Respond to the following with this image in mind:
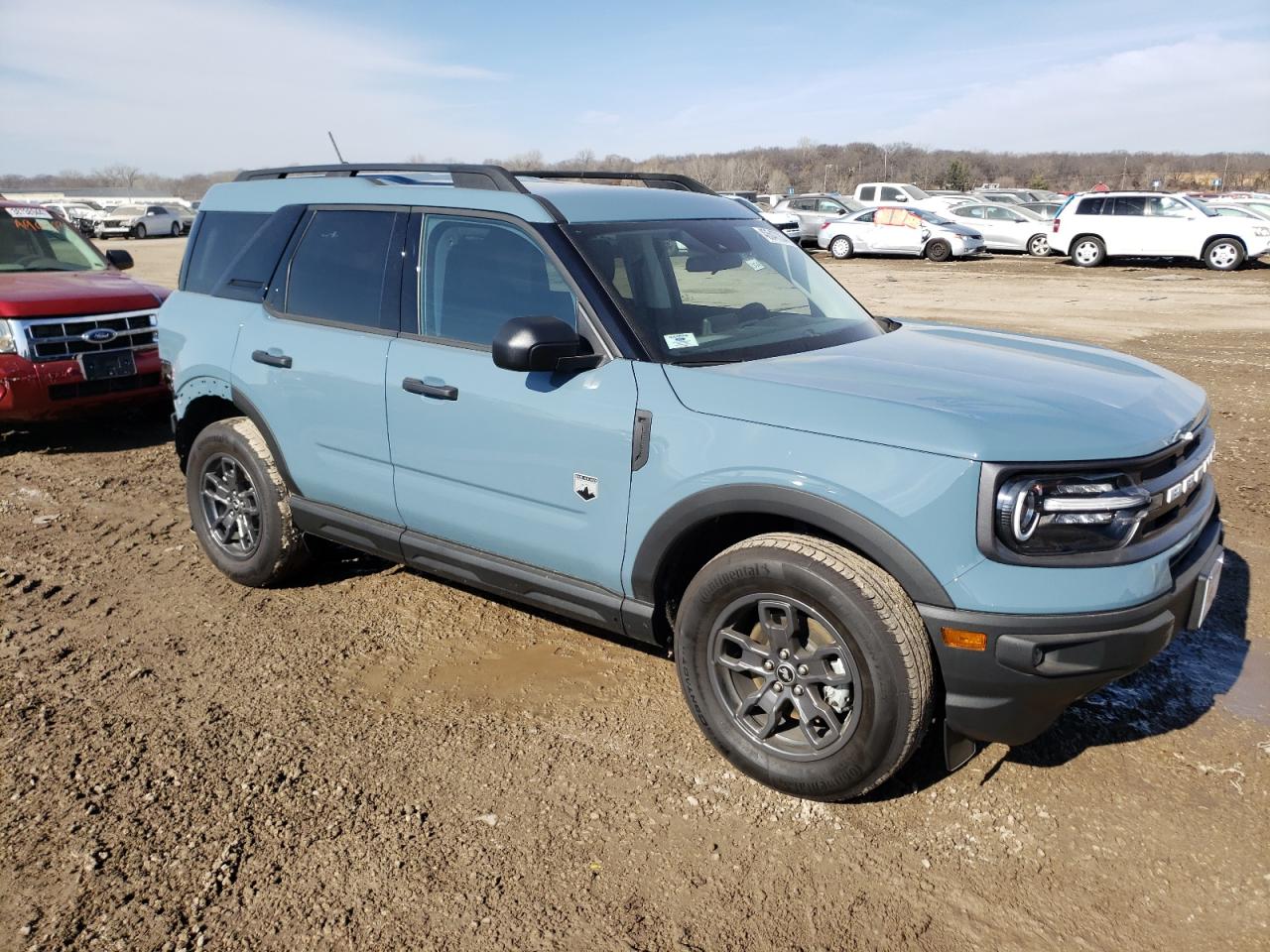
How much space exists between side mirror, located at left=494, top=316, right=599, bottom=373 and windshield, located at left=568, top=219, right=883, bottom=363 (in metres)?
0.27

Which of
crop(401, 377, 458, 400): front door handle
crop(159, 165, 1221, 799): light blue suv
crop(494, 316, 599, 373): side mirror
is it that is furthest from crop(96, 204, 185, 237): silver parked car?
crop(494, 316, 599, 373): side mirror

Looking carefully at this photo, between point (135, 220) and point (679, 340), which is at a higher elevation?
point (679, 340)

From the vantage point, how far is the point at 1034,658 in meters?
2.66

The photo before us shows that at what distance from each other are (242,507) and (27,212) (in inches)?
214

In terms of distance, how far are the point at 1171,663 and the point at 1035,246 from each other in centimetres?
2554

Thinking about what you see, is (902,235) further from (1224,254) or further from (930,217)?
(1224,254)

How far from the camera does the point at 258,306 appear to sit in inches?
183

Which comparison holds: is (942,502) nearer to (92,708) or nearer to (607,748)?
(607,748)

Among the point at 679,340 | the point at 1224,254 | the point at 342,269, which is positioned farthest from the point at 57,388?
the point at 1224,254

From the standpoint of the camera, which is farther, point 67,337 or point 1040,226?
point 1040,226

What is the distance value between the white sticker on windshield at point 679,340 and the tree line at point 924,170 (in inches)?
3562

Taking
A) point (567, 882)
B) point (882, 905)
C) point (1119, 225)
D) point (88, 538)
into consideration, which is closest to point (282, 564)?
point (88, 538)

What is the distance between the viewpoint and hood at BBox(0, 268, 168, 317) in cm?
705

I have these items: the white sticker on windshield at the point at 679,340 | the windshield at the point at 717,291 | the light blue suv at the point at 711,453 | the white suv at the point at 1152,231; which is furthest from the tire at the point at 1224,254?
the white sticker on windshield at the point at 679,340
